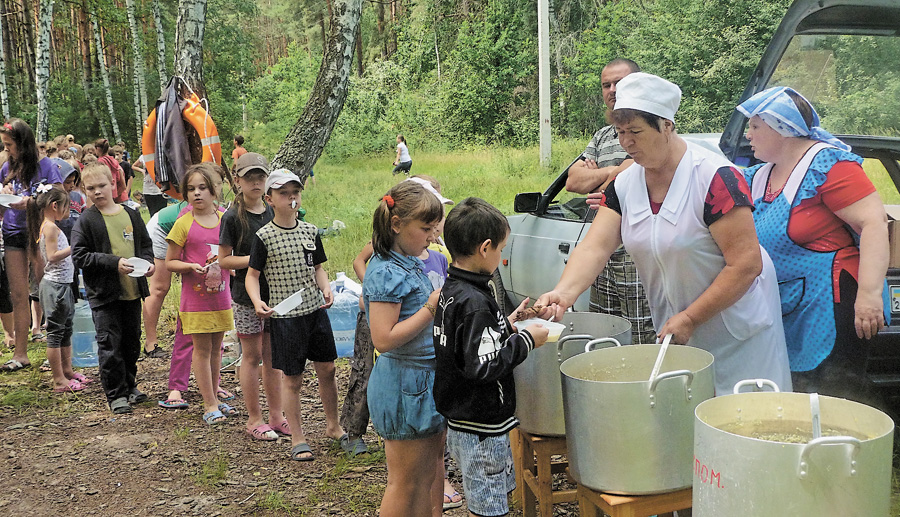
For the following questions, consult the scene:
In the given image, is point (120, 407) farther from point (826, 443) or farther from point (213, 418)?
point (826, 443)

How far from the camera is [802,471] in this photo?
1.69m

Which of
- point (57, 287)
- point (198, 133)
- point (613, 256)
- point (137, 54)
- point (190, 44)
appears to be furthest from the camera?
point (137, 54)

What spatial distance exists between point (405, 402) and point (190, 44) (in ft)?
18.7

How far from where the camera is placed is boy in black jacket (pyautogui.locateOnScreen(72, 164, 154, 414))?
539 centimetres

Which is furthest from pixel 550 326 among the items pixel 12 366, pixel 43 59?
pixel 43 59

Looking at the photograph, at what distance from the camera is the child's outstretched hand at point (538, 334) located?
8.25 ft

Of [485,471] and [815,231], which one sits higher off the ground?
[815,231]

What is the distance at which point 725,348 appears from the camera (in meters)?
2.69

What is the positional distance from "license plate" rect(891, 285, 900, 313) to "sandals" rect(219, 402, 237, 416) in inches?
164

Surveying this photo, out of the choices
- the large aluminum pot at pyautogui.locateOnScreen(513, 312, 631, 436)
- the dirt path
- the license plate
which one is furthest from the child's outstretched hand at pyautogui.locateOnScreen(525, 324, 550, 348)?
the license plate

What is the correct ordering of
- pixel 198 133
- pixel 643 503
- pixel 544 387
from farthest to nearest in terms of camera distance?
pixel 198 133
pixel 544 387
pixel 643 503

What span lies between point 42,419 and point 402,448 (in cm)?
388

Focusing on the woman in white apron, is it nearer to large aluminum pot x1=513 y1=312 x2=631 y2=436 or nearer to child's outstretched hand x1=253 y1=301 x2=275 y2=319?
large aluminum pot x1=513 y1=312 x2=631 y2=436

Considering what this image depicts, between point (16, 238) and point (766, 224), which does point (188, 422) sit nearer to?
point (16, 238)
